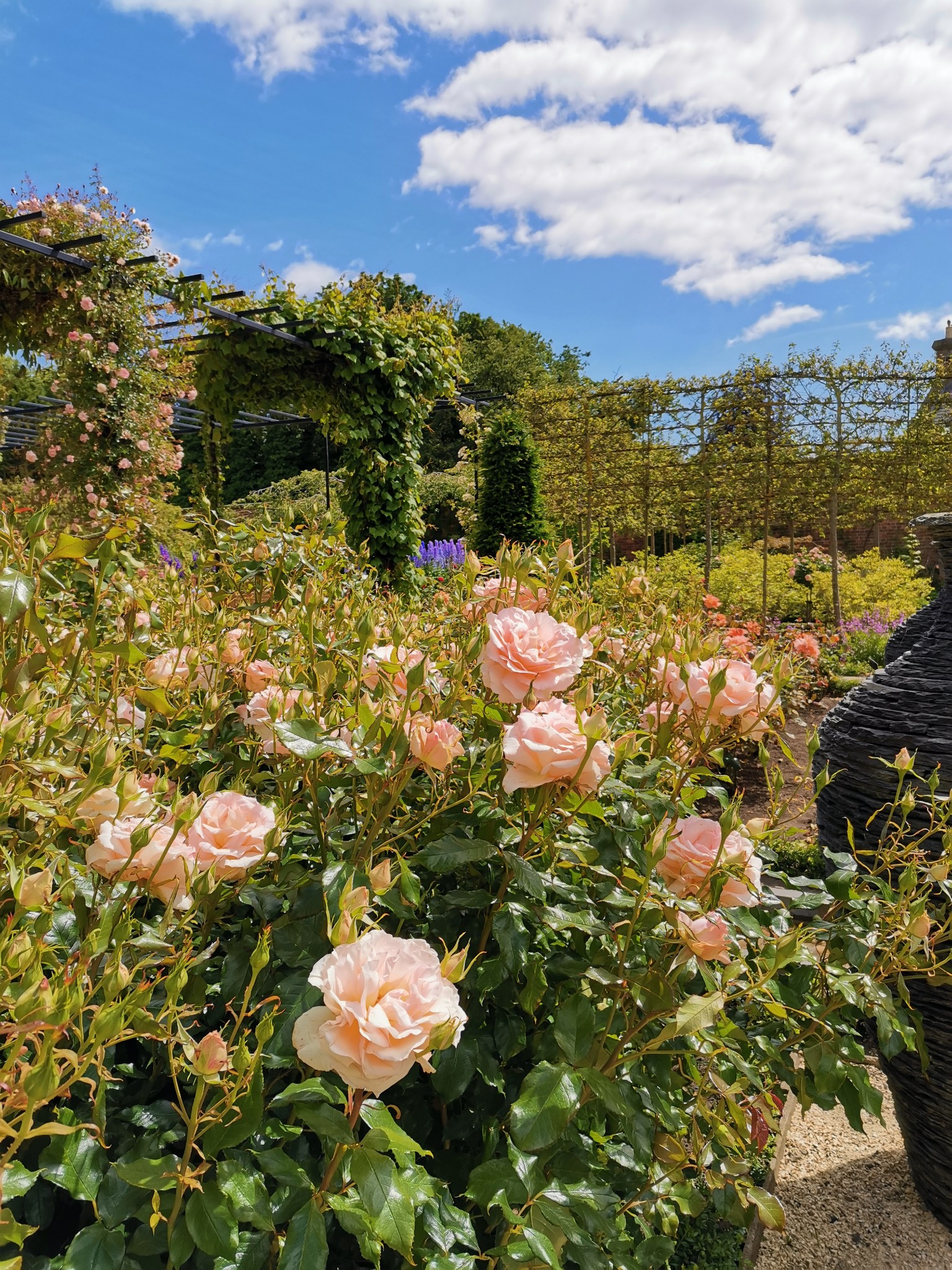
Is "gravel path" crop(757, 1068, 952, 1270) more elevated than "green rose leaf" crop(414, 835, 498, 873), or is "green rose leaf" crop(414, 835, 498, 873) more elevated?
"green rose leaf" crop(414, 835, 498, 873)

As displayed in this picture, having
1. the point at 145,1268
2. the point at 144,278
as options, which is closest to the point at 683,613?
the point at 145,1268

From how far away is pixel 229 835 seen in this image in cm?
79

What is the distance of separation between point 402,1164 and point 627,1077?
0.37 metres

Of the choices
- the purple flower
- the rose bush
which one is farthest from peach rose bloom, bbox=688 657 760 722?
the purple flower

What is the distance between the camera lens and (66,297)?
658cm

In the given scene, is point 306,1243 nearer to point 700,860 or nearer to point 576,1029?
point 576,1029

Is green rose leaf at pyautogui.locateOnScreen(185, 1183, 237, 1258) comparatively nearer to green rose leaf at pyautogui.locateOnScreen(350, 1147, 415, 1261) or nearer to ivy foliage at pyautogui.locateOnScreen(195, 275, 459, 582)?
green rose leaf at pyautogui.locateOnScreen(350, 1147, 415, 1261)

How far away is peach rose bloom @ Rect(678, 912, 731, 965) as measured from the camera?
887 mm

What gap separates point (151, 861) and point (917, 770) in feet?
4.41

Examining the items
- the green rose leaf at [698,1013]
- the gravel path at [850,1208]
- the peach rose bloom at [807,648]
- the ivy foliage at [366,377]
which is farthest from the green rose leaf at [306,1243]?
the ivy foliage at [366,377]

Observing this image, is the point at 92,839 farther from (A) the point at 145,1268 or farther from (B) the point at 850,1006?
(B) the point at 850,1006

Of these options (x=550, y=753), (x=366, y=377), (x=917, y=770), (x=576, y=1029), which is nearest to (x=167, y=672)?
(x=550, y=753)

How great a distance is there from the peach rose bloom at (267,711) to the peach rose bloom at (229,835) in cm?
18

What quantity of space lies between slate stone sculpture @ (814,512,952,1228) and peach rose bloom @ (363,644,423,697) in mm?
894
